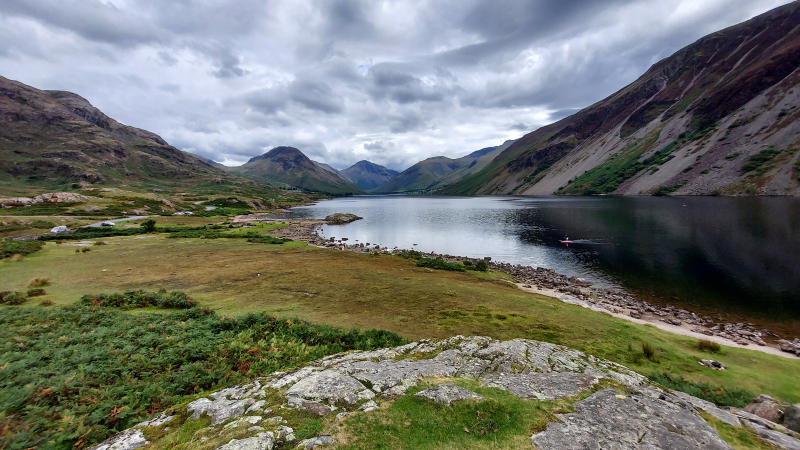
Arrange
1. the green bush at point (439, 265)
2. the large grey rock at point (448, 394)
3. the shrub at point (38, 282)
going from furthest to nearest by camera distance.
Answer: the green bush at point (439, 265) < the shrub at point (38, 282) < the large grey rock at point (448, 394)

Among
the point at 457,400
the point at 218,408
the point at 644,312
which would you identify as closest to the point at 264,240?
the point at 218,408

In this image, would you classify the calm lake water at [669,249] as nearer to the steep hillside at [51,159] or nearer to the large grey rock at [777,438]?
the large grey rock at [777,438]

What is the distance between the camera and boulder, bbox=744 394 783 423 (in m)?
7.82

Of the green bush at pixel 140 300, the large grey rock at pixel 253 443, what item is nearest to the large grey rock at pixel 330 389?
the large grey rock at pixel 253 443

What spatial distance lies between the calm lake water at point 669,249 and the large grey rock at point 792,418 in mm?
23716

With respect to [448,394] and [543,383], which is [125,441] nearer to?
[448,394]

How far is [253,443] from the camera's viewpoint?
564 cm

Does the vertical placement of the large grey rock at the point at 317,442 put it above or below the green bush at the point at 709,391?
above

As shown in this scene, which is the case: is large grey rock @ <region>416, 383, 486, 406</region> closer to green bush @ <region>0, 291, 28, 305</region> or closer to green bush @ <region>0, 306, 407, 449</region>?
green bush @ <region>0, 306, 407, 449</region>

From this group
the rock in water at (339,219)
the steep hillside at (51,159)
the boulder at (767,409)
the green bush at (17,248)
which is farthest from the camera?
the steep hillside at (51,159)

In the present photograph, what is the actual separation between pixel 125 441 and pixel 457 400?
7295 millimetres

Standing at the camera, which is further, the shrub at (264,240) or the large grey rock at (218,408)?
the shrub at (264,240)

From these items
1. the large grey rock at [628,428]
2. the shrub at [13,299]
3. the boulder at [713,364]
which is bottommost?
the boulder at [713,364]

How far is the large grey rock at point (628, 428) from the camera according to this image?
→ 5859 mm
